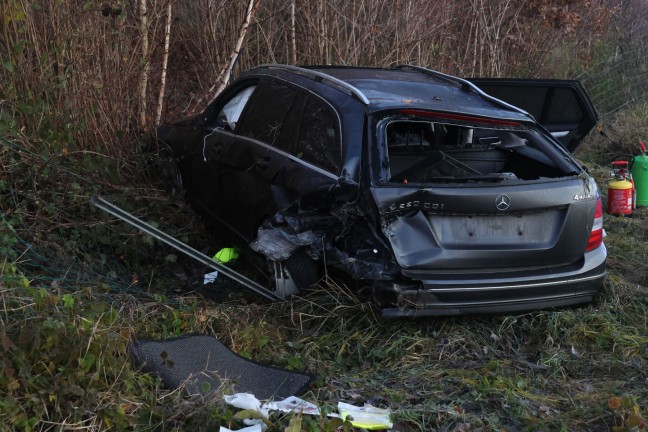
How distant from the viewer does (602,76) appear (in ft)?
47.6

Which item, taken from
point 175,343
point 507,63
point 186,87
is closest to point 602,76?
point 507,63

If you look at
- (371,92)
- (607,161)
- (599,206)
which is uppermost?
(371,92)

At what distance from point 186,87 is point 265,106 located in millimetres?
3677

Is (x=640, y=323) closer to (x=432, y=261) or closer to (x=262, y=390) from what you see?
(x=432, y=261)

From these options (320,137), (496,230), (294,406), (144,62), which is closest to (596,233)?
(496,230)

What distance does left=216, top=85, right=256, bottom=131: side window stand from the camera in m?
6.70

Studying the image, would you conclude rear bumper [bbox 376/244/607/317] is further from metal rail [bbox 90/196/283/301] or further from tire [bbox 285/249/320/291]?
metal rail [bbox 90/196/283/301]

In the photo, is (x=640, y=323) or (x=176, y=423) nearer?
(x=176, y=423)

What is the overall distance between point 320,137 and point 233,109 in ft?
5.27

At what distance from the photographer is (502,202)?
16.4 ft

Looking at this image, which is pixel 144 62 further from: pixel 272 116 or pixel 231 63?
pixel 272 116

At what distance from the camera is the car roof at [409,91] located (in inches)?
207

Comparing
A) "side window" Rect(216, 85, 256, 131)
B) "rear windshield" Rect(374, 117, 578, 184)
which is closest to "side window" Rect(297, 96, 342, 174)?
"rear windshield" Rect(374, 117, 578, 184)

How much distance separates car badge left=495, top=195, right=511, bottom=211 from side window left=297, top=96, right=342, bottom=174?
980 millimetres
